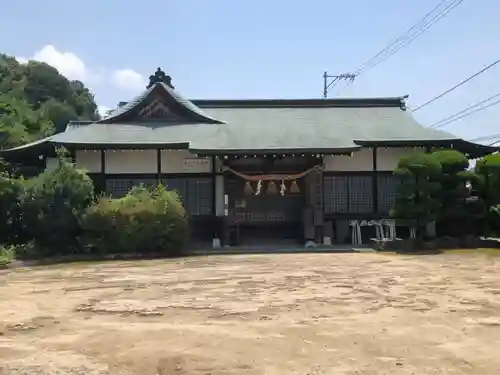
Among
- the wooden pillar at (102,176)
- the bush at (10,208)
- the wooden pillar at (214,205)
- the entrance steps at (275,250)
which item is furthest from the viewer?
the wooden pillar at (102,176)

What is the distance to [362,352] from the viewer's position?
5.39 metres

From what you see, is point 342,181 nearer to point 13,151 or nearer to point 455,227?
point 455,227

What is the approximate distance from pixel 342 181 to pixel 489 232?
482 cm

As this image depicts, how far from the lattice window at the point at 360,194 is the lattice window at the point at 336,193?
167 millimetres

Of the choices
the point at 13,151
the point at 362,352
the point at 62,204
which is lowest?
the point at 362,352

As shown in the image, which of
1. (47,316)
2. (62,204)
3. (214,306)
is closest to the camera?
(47,316)

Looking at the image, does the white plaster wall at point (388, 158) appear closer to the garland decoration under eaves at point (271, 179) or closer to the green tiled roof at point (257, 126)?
the green tiled roof at point (257, 126)

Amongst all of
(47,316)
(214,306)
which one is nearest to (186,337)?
(214,306)

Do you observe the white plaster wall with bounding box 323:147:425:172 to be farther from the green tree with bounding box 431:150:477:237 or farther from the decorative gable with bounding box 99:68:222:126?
the decorative gable with bounding box 99:68:222:126

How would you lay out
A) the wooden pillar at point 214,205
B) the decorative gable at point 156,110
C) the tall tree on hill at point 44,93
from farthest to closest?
1. the tall tree on hill at point 44,93
2. the decorative gable at point 156,110
3. the wooden pillar at point 214,205

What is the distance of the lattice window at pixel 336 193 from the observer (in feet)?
60.5

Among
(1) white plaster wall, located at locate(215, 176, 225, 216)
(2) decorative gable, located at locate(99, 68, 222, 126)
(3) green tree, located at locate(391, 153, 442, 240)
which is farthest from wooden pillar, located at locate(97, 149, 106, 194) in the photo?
(3) green tree, located at locate(391, 153, 442, 240)

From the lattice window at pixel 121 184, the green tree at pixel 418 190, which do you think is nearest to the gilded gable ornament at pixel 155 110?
the lattice window at pixel 121 184

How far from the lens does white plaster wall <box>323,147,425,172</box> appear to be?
18609 millimetres
